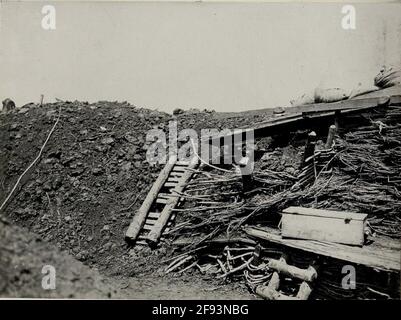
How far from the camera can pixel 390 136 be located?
5.27 meters

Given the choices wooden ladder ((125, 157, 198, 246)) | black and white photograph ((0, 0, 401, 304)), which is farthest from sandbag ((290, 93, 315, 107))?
wooden ladder ((125, 157, 198, 246))

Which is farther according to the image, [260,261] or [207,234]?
[207,234]

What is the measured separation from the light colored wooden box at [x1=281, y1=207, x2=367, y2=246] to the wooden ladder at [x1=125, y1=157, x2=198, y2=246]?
1.90 meters

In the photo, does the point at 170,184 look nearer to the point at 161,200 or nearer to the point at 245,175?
the point at 161,200

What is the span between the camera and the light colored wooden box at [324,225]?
4.16m

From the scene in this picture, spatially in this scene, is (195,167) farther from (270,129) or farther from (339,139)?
(339,139)

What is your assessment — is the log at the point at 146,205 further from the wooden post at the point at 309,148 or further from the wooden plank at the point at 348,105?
the wooden plank at the point at 348,105

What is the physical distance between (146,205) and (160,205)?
12.0 inches

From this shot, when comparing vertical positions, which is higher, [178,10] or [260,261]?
[178,10]

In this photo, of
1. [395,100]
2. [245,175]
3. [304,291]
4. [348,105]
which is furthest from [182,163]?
[395,100]

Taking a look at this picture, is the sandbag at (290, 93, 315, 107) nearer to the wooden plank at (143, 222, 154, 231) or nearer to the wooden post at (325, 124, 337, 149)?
the wooden post at (325, 124, 337, 149)
